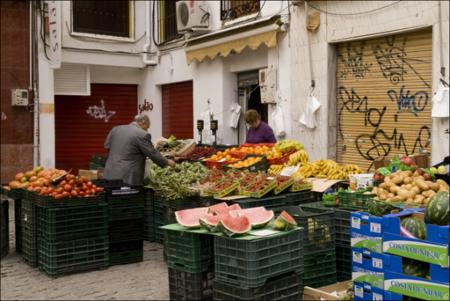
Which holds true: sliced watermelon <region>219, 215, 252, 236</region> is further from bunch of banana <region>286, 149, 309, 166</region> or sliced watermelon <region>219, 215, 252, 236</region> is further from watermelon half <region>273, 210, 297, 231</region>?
bunch of banana <region>286, 149, 309, 166</region>

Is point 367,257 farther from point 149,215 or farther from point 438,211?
point 149,215

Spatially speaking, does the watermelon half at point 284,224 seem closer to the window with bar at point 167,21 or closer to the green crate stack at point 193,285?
the green crate stack at point 193,285

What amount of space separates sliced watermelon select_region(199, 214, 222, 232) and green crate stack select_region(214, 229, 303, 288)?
5.5 inches

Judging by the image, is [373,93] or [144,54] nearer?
[373,93]

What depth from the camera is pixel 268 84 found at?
37.3ft

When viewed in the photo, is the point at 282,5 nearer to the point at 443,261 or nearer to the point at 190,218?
the point at 190,218

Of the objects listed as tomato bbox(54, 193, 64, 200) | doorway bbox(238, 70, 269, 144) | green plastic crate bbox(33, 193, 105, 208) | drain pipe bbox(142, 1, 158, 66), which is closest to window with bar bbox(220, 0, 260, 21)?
doorway bbox(238, 70, 269, 144)

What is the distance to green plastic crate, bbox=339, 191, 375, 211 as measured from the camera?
5.89 meters

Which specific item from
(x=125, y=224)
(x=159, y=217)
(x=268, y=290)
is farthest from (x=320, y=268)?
(x=159, y=217)

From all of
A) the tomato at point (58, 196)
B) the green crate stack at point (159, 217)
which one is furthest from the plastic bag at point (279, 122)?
the tomato at point (58, 196)

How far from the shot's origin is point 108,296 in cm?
595

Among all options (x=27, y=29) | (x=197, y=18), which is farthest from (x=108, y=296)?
(x=27, y=29)

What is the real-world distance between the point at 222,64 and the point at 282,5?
2.38 metres

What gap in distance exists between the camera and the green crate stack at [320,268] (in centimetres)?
565
